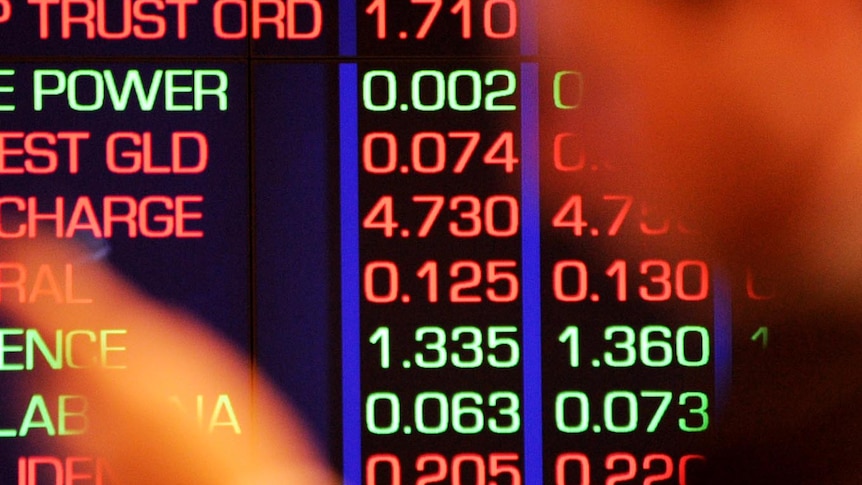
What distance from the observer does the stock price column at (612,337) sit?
322 cm

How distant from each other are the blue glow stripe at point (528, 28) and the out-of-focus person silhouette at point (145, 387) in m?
1.06

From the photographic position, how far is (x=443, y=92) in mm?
3225

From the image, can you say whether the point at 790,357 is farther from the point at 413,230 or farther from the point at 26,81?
the point at 26,81

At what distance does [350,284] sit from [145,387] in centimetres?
56

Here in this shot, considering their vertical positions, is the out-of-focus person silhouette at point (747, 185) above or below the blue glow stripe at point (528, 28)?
below

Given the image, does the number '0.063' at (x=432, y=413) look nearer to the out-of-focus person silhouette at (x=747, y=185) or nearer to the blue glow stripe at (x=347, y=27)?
the out-of-focus person silhouette at (x=747, y=185)

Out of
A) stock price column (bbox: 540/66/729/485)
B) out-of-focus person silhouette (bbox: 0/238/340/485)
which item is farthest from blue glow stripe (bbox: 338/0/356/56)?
out-of-focus person silhouette (bbox: 0/238/340/485)

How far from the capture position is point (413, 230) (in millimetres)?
3209

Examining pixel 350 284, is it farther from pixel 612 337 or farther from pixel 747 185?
pixel 747 185

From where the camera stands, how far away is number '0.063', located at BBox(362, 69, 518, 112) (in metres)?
3.22

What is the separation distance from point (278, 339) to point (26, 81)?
90cm

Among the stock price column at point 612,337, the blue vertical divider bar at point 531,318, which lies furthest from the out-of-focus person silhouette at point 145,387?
the stock price column at point 612,337

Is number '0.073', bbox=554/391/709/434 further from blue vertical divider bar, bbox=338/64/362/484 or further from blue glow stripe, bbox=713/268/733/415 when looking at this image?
blue vertical divider bar, bbox=338/64/362/484

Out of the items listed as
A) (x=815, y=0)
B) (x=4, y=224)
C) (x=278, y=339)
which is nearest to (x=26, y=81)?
(x=4, y=224)
